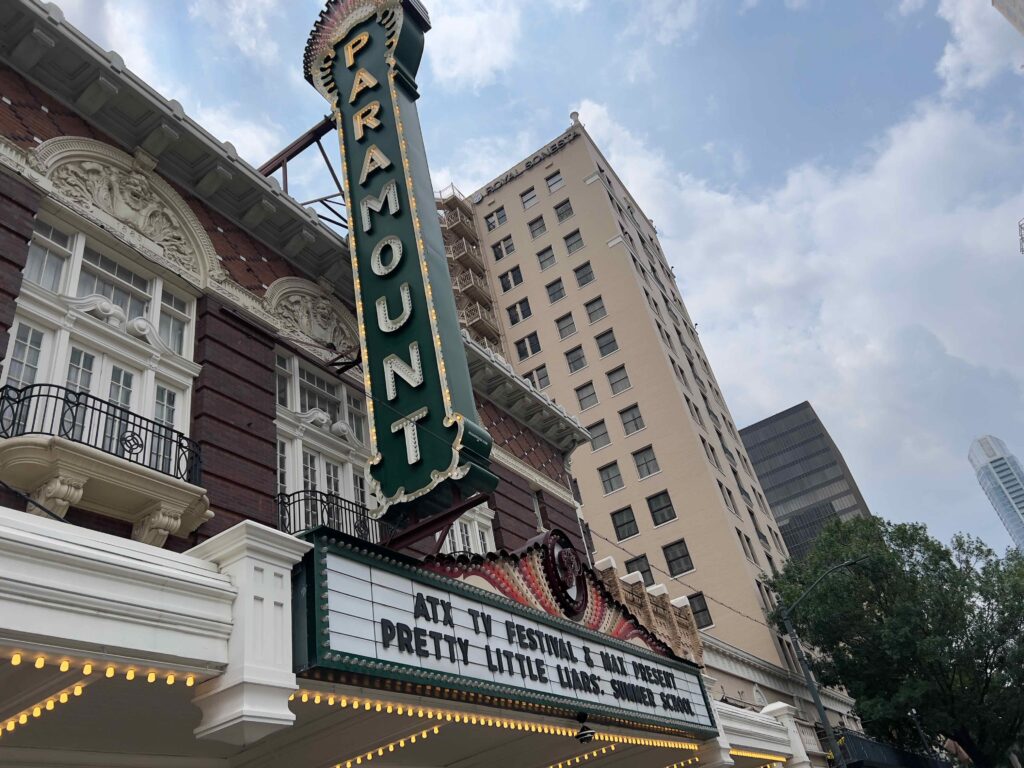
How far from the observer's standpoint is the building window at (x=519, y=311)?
2100 inches

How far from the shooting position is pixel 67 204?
12.8m

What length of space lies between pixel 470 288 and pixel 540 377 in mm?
7393

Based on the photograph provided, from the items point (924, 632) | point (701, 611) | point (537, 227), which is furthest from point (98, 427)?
point (537, 227)

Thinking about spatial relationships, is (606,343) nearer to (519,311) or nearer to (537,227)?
(519,311)

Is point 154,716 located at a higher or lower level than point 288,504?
lower

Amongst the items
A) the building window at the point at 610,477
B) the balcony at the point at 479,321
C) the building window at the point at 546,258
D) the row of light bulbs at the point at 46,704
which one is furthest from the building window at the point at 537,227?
the row of light bulbs at the point at 46,704

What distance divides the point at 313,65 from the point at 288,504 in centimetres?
1091

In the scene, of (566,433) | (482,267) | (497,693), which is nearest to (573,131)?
(482,267)

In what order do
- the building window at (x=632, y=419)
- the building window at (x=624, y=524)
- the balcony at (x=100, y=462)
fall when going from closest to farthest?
the balcony at (x=100, y=462) < the building window at (x=624, y=524) < the building window at (x=632, y=419)

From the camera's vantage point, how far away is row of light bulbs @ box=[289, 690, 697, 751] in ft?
26.9

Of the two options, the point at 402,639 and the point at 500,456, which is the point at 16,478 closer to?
the point at 402,639

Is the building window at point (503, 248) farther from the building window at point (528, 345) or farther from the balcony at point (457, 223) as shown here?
the building window at point (528, 345)

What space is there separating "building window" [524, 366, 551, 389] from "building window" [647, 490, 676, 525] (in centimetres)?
1113

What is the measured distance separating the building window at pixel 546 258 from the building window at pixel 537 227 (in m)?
1.62
